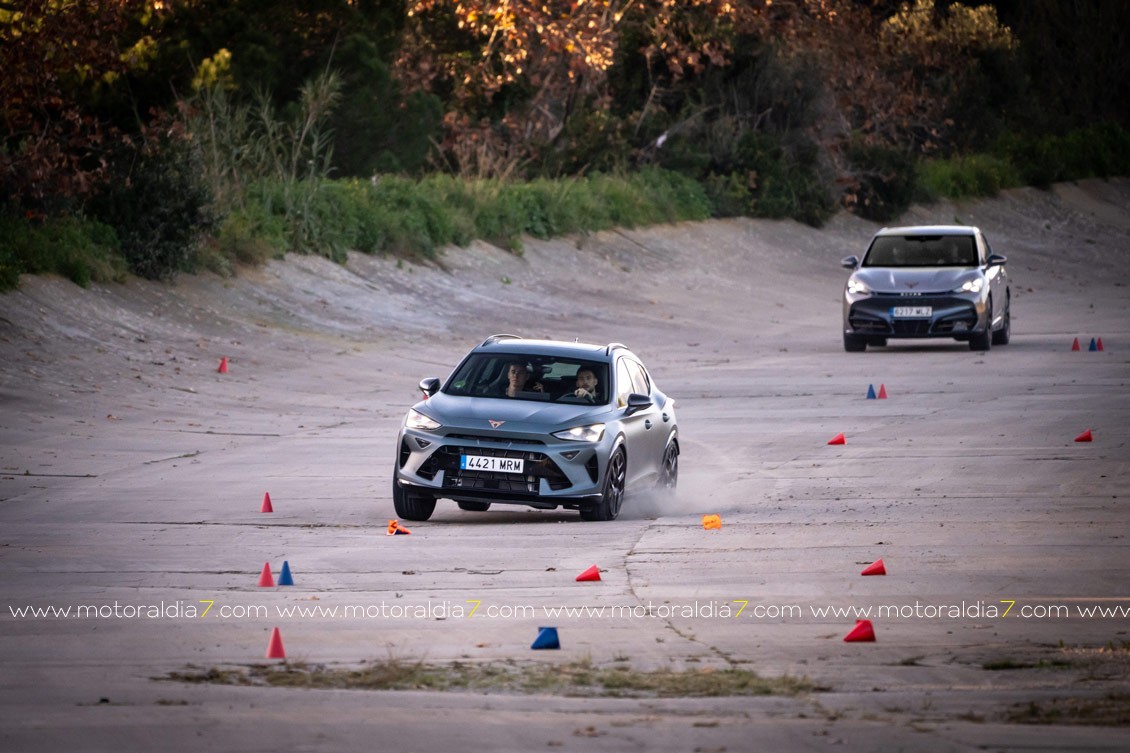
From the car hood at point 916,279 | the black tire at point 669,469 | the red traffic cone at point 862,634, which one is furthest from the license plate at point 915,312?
the red traffic cone at point 862,634

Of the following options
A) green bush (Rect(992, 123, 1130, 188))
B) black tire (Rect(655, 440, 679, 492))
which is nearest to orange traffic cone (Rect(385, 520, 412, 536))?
black tire (Rect(655, 440, 679, 492))

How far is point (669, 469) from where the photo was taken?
16281mm

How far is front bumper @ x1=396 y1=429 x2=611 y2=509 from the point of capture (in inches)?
552

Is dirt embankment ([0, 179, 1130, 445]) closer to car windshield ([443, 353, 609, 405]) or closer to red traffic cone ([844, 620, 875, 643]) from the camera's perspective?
car windshield ([443, 353, 609, 405])

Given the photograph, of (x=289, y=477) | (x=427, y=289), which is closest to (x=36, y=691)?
(x=289, y=477)

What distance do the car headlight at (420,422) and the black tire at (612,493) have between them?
1.23 m

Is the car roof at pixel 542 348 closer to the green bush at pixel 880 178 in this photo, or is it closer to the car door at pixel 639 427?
the car door at pixel 639 427

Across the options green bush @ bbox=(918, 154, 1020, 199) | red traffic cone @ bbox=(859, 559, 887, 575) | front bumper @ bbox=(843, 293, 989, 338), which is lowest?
green bush @ bbox=(918, 154, 1020, 199)

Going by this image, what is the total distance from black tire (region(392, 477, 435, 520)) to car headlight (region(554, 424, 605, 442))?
1.04 meters

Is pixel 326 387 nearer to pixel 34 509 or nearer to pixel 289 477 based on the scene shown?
pixel 289 477

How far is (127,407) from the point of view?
72.6 feet

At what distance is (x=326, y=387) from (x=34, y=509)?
10559mm

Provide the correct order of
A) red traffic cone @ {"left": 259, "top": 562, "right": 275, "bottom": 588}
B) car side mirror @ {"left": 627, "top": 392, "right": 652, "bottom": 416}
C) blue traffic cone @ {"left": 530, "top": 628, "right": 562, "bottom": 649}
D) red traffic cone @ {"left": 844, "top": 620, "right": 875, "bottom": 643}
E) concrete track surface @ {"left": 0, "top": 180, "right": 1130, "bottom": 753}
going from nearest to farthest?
concrete track surface @ {"left": 0, "top": 180, "right": 1130, "bottom": 753} < blue traffic cone @ {"left": 530, "top": 628, "right": 562, "bottom": 649} < red traffic cone @ {"left": 844, "top": 620, "right": 875, "bottom": 643} < red traffic cone @ {"left": 259, "top": 562, "right": 275, "bottom": 588} < car side mirror @ {"left": 627, "top": 392, "right": 652, "bottom": 416}

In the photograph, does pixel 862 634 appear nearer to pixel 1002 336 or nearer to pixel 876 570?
pixel 876 570
